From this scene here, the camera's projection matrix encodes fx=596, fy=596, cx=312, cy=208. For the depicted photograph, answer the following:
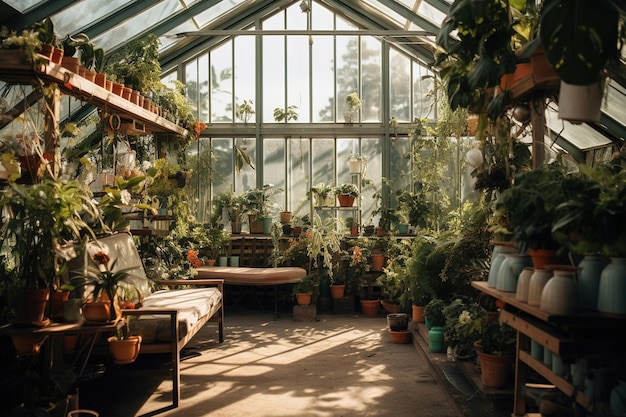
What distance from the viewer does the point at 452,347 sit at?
191 inches

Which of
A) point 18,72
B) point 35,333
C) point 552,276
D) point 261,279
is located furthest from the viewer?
point 261,279

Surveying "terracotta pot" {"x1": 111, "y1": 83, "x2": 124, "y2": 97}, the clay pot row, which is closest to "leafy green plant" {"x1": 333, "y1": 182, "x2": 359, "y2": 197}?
the clay pot row

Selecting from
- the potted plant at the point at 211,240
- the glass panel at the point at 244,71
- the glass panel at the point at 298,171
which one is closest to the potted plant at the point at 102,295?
the potted plant at the point at 211,240

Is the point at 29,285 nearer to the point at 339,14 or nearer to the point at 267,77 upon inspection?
the point at 267,77

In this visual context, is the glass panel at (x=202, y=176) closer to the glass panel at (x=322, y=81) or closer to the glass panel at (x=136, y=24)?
the glass panel at (x=322, y=81)

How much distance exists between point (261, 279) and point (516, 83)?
17.1 ft

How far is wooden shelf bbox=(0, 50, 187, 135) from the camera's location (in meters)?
3.76

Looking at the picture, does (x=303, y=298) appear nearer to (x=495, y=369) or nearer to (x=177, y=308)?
(x=177, y=308)

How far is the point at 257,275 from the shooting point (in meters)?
7.96

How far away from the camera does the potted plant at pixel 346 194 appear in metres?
9.34

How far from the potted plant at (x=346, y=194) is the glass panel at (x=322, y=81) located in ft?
5.04

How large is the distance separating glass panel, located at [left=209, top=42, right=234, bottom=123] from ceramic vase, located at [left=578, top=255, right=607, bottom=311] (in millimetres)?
8416

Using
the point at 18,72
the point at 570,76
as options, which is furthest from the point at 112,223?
the point at 570,76

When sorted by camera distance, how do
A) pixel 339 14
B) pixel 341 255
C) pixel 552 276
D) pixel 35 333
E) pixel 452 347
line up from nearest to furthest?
pixel 552 276
pixel 35 333
pixel 452 347
pixel 341 255
pixel 339 14
